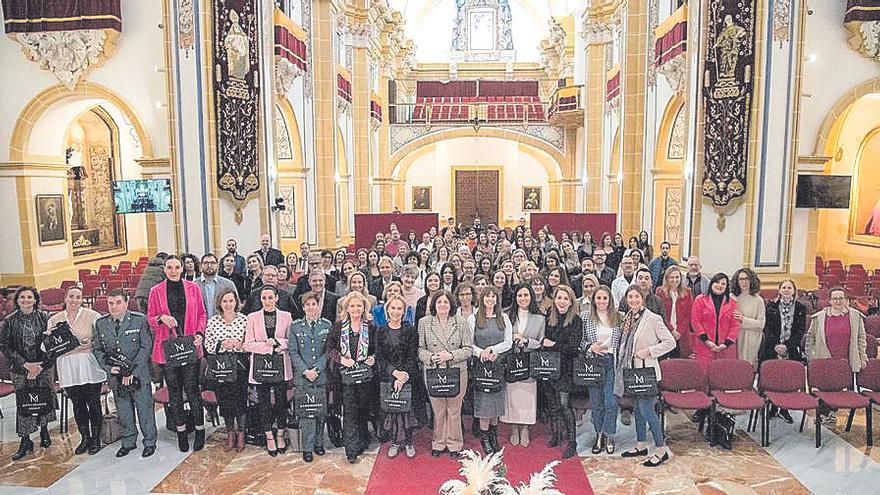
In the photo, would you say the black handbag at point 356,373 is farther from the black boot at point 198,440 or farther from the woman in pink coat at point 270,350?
the black boot at point 198,440

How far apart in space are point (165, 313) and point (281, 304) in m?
1.19

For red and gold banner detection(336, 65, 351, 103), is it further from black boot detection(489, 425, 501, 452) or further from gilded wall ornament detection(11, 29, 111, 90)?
black boot detection(489, 425, 501, 452)

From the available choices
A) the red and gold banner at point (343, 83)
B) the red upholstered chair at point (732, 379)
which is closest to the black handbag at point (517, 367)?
the red upholstered chair at point (732, 379)

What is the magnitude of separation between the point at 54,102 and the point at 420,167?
19948mm

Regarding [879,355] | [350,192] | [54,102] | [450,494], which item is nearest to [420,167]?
[350,192]

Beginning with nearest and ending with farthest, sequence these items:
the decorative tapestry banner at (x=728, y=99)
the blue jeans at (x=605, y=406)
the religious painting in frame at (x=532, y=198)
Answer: the blue jeans at (x=605, y=406)
the decorative tapestry banner at (x=728, y=99)
the religious painting in frame at (x=532, y=198)

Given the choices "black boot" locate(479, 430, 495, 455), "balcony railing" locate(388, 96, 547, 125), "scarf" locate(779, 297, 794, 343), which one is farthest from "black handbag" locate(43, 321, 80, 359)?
"balcony railing" locate(388, 96, 547, 125)

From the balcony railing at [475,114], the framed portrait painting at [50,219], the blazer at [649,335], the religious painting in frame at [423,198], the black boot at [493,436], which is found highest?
the balcony railing at [475,114]

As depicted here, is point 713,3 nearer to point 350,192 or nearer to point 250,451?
point 250,451

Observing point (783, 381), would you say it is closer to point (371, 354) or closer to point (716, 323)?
point (716, 323)

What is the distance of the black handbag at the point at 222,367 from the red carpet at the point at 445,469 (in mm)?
1521

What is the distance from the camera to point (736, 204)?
1003 centimetres

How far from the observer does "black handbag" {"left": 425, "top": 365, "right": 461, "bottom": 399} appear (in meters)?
5.41

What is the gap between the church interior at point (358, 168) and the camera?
5590mm
